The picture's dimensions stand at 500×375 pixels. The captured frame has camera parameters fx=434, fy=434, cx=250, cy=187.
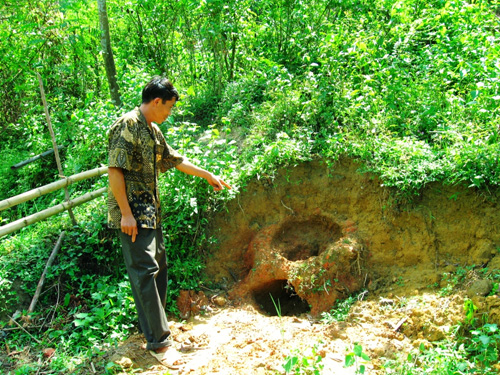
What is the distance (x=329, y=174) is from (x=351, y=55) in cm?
168

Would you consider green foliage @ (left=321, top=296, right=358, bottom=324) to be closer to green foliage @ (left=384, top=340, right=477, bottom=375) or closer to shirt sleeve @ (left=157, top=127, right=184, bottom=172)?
green foliage @ (left=384, top=340, right=477, bottom=375)

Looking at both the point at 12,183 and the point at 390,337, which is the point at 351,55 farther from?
the point at 12,183

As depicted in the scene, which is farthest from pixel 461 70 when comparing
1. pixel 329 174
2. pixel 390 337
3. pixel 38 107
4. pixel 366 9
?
pixel 38 107

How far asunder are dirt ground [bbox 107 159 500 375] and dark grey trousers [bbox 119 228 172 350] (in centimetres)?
20

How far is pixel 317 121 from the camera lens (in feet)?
16.3

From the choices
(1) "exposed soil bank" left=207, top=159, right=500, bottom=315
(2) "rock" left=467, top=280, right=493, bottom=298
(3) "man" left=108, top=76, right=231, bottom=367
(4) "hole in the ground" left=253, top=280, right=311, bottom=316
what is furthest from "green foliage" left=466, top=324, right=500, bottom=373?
(3) "man" left=108, top=76, right=231, bottom=367

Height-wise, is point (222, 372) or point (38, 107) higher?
point (38, 107)

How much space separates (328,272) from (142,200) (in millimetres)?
1878

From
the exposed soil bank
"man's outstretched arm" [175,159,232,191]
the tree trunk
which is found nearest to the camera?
"man's outstretched arm" [175,159,232,191]

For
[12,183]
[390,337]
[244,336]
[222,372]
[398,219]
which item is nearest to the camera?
[222,372]

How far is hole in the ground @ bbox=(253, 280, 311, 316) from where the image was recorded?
4.40 metres

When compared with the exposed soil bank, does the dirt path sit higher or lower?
lower

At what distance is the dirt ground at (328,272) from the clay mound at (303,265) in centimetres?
1

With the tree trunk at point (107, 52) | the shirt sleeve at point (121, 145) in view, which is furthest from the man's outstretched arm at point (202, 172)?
the tree trunk at point (107, 52)
